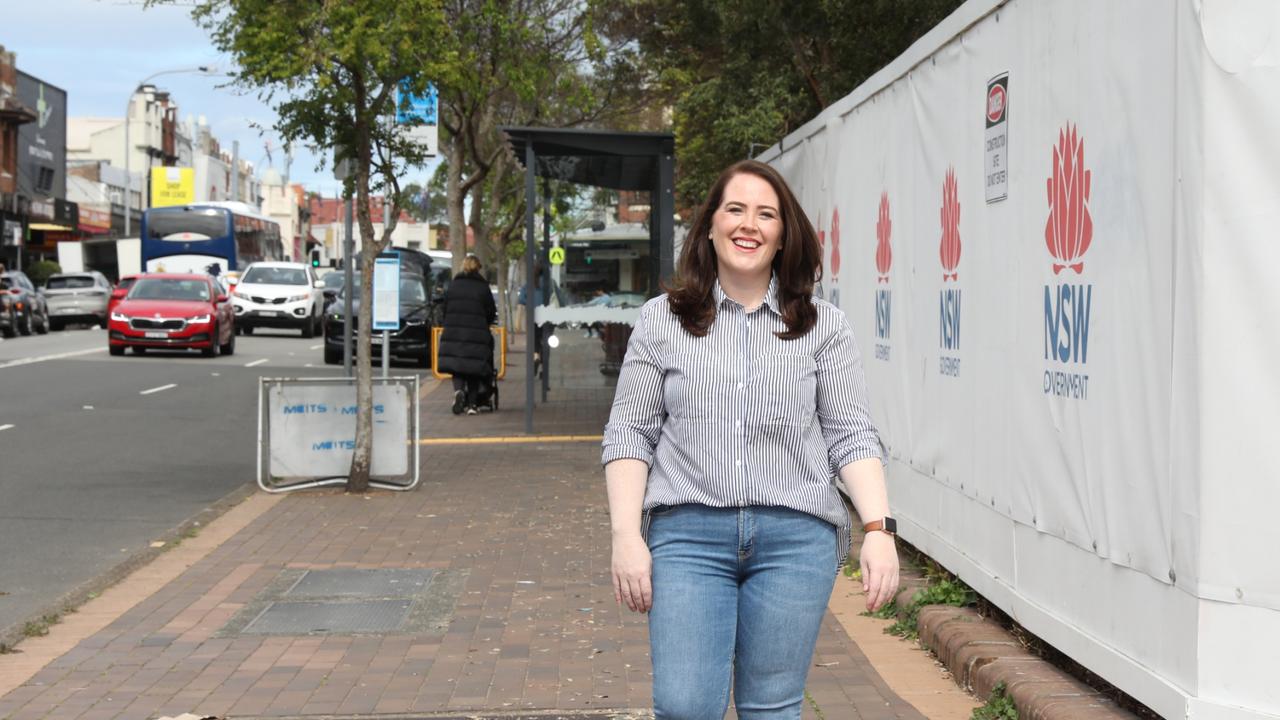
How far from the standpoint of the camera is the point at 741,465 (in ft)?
11.4

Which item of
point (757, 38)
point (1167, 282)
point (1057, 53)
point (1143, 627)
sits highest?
point (757, 38)

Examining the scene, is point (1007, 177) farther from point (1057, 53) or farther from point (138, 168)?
point (138, 168)

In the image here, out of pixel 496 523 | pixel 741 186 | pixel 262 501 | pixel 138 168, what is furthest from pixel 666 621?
pixel 138 168

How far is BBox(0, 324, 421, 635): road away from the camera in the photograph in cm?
924

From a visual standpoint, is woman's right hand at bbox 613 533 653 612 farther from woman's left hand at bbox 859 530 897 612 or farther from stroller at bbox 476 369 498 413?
stroller at bbox 476 369 498 413

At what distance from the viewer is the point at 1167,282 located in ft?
14.5

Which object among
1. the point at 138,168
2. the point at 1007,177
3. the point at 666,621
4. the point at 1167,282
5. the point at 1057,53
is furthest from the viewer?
the point at 138,168

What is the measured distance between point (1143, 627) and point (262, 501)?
7.91 metres

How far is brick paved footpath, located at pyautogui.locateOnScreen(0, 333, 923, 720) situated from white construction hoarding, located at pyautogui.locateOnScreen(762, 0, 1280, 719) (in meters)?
0.90

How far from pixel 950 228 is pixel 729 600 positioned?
3.83m

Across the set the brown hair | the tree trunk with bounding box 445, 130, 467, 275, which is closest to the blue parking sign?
the brown hair

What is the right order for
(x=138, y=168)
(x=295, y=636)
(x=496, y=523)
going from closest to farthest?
(x=295, y=636), (x=496, y=523), (x=138, y=168)

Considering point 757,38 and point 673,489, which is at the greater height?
point 757,38

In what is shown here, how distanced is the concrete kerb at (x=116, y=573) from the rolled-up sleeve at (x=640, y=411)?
410 centimetres
